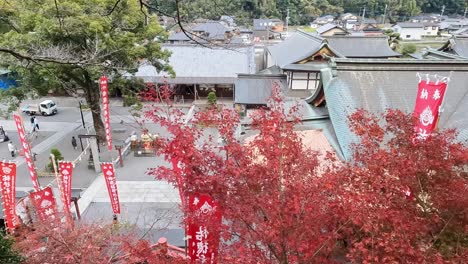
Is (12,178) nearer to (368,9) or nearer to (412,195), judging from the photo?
(412,195)

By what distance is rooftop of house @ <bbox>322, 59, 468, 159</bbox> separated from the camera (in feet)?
37.9

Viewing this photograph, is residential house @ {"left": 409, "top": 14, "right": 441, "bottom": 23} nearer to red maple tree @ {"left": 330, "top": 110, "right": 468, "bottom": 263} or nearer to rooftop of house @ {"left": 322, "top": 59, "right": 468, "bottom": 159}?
rooftop of house @ {"left": 322, "top": 59, "right": 468, "bottom": 159}

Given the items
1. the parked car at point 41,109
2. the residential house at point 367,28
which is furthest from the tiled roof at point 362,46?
the residential house at point 367,28

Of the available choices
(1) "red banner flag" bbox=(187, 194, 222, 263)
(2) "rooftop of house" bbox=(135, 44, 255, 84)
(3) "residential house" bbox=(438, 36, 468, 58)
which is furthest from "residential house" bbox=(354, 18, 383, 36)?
(1) "red banner flag" bbox=(187, 194, 222, 263)

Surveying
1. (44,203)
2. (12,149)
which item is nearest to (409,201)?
(44,203)

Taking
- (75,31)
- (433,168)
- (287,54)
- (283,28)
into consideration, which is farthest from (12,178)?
(283,28)

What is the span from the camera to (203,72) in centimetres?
3256

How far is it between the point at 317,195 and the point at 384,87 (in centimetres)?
828

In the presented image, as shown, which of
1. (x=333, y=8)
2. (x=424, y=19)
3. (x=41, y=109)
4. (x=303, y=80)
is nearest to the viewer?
(x=303, y=80)

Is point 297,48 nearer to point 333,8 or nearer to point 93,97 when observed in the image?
point 93,97

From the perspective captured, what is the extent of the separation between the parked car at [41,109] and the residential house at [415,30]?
80.9 m

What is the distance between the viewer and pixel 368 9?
101 meters

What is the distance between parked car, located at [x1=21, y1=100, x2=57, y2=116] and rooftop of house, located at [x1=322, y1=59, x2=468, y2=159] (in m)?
24.5

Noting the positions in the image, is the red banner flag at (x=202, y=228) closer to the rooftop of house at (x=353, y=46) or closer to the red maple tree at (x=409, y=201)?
the red maple tree at (x=409, y=201)
